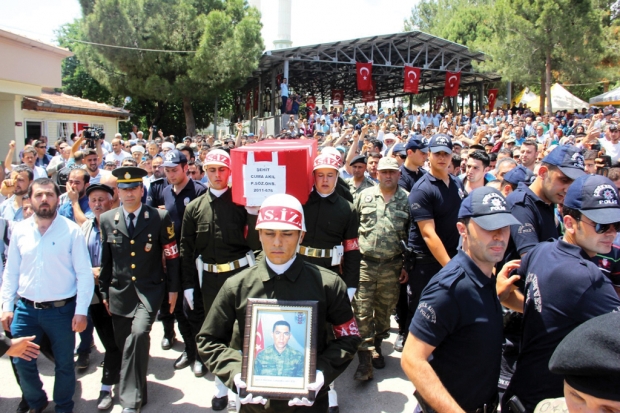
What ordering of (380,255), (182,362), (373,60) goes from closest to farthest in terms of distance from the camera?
(380,255) → (182,362) → (373,60)

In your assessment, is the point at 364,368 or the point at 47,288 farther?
the point at 364,368

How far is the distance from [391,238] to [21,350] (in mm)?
3226

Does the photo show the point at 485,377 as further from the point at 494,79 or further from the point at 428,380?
the point at 494,79

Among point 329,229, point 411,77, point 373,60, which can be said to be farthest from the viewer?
point 373,60

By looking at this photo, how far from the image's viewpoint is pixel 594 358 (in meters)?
1.07

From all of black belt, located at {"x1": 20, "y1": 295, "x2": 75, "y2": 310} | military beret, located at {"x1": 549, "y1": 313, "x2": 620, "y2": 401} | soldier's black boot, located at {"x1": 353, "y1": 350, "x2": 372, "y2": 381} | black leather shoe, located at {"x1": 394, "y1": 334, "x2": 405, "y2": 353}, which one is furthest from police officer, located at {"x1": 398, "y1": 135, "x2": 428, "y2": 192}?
military beret, located at {"x1": 549, "y1": 313, "x2": 620, "y2": 401}

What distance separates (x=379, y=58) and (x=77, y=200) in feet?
94.9

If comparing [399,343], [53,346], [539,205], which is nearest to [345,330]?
[539,205]

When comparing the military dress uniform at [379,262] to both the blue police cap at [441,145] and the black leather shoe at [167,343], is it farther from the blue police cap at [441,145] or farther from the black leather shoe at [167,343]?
the black leather shoe at [167,343]

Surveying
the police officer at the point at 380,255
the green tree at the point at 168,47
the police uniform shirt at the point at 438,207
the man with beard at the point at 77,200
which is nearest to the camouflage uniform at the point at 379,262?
the police officer at the point at 380,255

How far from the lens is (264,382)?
2154mm

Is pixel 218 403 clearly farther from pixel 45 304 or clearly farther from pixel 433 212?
pixel 433 212

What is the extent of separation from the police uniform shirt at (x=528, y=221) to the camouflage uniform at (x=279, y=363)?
1725mm

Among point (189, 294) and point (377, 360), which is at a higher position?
point (189, 294)
